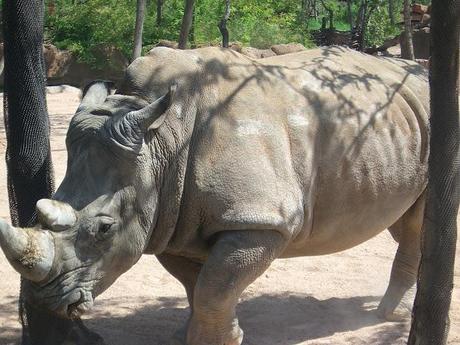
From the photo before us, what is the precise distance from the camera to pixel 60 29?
26.6 meters

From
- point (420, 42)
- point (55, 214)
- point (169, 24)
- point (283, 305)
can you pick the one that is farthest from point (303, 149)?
point (420, 42)

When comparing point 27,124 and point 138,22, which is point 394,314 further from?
point 138,22

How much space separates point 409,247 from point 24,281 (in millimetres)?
2936

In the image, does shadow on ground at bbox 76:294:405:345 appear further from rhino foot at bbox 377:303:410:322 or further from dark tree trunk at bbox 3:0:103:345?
dark tree trunk at bbox 3:0:103:345

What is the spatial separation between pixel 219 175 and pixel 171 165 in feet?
0.91

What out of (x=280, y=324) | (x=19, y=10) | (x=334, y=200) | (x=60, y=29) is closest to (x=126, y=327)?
(x=280, y=324)

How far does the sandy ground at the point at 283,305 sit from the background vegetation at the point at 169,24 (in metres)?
17.5

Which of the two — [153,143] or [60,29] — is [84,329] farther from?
[60,29]

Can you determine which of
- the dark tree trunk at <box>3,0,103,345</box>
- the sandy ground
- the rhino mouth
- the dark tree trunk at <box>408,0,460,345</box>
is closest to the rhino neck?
the rhino mouth

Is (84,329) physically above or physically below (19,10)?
below

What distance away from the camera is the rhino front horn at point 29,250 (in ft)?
14.0

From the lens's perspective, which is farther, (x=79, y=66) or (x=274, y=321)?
(x=79, y=66)

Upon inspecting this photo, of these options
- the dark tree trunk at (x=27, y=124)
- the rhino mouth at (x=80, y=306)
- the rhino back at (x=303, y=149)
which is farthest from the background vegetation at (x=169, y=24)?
the rhino mouth at (x=80, y=306)

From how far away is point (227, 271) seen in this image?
497cm
